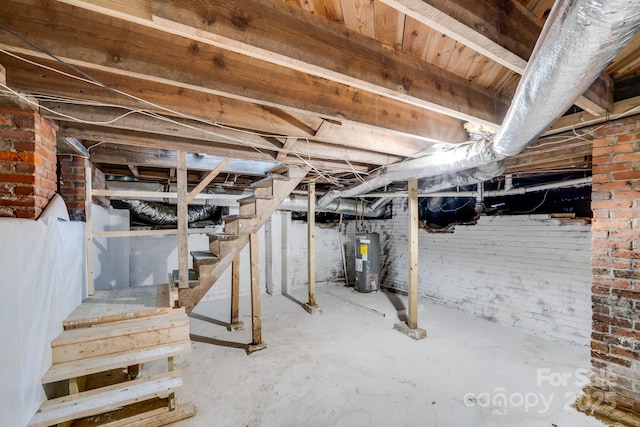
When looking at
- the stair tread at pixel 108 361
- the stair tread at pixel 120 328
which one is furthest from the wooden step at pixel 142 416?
the stair tread at pixel 120 328

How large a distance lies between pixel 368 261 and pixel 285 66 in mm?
4159

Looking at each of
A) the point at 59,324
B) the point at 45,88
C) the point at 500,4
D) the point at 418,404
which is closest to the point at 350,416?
the point at 418,404

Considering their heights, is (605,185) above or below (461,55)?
below

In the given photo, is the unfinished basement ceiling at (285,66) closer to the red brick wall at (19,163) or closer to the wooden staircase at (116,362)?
the red brick wall at (19,163)

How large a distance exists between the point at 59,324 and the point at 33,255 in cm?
64

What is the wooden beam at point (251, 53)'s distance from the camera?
0.98 m

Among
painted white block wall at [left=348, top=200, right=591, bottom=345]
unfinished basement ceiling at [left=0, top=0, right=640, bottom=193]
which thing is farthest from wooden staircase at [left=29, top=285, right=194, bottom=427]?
painted white block wall at [left=348, top=200, right=591, bottom=345]

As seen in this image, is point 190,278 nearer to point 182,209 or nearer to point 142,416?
point 182,209

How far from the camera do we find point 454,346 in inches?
120

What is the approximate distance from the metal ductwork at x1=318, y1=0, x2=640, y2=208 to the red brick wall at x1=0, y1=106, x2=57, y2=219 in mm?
2567

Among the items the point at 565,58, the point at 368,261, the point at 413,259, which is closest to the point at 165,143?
the point at 565,58

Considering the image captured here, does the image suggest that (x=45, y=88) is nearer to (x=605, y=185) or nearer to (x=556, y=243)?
(x=605, y=185)

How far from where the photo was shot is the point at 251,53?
106cm

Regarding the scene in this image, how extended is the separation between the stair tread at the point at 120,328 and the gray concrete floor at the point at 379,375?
66 centimetres
